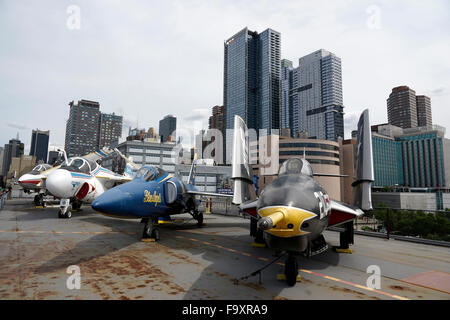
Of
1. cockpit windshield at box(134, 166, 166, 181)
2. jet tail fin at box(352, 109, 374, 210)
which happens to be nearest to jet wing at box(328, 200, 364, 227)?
jet tail fin at box(352, 109, 374, 210)

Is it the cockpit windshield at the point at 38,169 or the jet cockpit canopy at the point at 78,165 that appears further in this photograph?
the cockpit windshield at the point at 38,169

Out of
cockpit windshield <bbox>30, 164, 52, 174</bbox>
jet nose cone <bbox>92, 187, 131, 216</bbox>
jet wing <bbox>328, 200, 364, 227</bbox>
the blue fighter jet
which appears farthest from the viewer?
cockpit windshield <bbox>30, 164, 52, 174</bbox>

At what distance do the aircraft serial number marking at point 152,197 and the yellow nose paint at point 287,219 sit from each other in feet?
20.0

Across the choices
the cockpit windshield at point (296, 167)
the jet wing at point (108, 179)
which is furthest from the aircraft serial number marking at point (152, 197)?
the jet wing at point (108, 179)

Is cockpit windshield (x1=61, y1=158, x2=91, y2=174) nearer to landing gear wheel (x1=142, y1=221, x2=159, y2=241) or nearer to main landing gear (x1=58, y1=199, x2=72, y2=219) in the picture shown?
main landing gear (x1=58, y1=199, x2=72, y2=219)

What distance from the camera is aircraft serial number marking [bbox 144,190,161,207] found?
9.37 m

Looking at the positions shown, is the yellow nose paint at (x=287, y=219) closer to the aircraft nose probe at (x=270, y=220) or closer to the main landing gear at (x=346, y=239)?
the aircraft nose probe at (x=270, y=220)

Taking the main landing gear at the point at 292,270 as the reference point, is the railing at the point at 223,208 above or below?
below

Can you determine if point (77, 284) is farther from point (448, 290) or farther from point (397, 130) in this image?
point (397, 130)

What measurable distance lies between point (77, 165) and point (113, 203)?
1057 centimetres

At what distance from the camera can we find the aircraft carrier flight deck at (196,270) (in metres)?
5.06

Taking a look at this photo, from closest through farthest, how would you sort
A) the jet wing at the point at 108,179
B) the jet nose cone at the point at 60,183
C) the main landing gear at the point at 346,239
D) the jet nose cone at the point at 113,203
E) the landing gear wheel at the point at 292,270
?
the landing gear wheel at the point at 292,270 < the jet nose cone at the point at 113,203 < the main landing gear at the point at 346,239 < the jet nose cone at the point at 60,183 < the jet wing at the point at 108,179

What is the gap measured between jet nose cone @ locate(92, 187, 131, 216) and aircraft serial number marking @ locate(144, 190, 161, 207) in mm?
828

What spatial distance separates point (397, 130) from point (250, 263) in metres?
214
